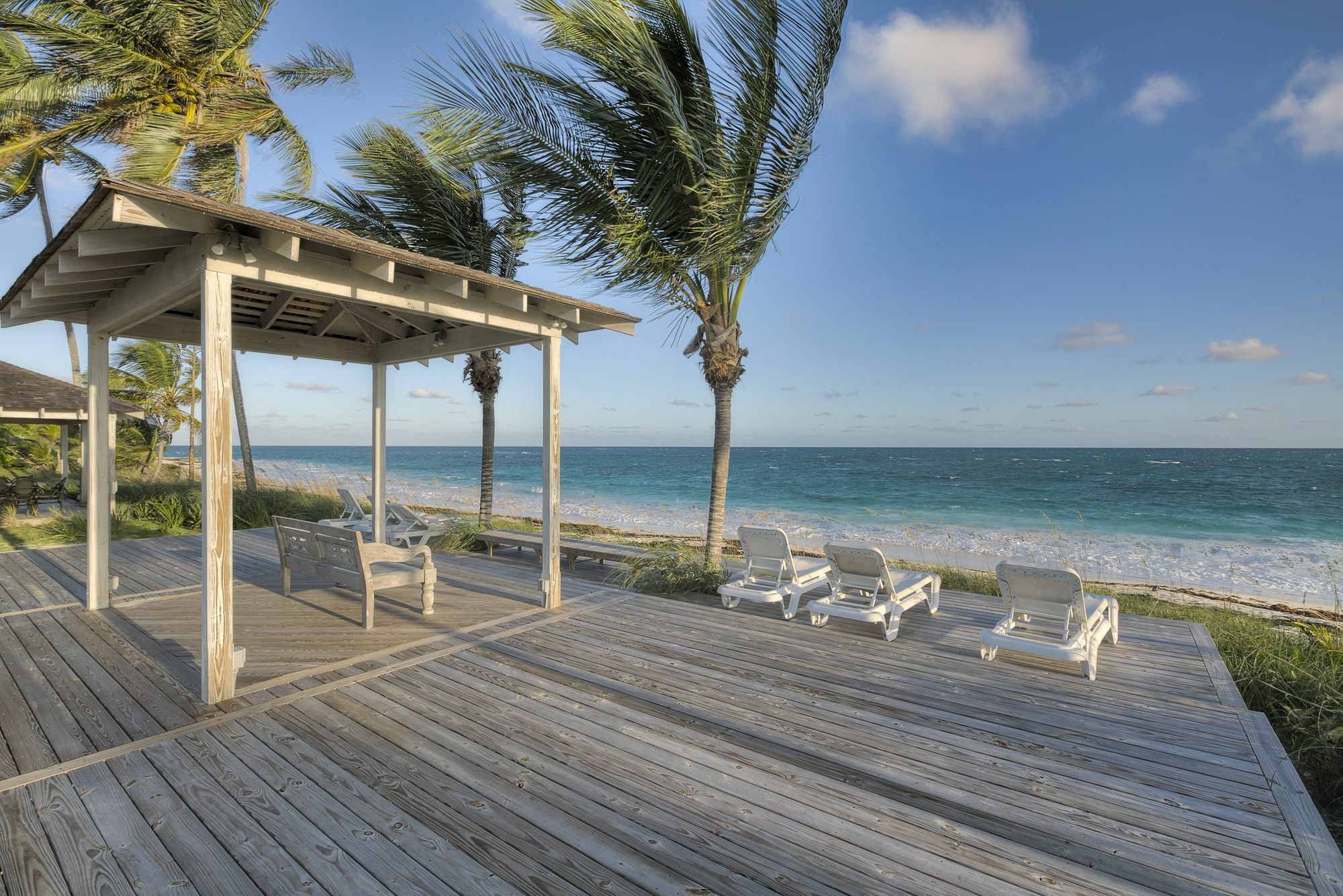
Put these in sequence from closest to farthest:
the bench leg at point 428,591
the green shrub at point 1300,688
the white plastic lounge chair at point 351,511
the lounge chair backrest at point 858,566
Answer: the green shrub at point 1300,688 < the lounge chair backrest at point 858,566 < the bench leg at point 428,591 < the white plastic lounge chair at point 351,511

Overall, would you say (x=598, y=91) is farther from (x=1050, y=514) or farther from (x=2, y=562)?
(x=1050, y=514)

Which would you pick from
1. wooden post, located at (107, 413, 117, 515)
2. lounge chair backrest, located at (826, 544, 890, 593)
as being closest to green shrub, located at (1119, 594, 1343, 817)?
lounge chair backrest, located at (826, 544, 890, 593)

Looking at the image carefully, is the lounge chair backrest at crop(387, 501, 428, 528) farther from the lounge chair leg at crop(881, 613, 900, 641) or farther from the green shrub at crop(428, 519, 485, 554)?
the lounge chair leg at crop(881, 613, 900, 641)

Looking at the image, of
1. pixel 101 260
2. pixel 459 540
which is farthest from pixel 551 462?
pixel 459 540

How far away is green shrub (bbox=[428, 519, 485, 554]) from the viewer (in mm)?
9148

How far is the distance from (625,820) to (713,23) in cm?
675

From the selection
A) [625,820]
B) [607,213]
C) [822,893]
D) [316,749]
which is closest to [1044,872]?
[822,893]

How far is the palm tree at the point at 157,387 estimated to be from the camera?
21.4 metres

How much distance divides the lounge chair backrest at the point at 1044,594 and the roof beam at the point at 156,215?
5.82 m

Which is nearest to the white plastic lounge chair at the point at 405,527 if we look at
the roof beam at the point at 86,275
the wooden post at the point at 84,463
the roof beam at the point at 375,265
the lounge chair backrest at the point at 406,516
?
the lounge chair backrest at the point at 406,516

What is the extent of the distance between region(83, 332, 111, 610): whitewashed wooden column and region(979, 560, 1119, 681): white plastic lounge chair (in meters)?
8.09

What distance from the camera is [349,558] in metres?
5.11

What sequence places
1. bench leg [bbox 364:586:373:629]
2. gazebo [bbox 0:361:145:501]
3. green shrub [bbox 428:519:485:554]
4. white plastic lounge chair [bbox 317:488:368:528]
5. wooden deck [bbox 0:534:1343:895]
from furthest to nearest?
gazebo [bbox 0:361:145:501] < white plastic lounge chair [bbox 317:488:368:528] < green shrub [bbox 428:519:485:554] < bench leg [bbox 364:586:373:629] < wooden deck [bbox 0:534:1343:895]

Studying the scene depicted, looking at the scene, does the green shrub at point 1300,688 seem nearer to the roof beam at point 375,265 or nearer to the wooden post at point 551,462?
the wooden post at point 551,462
